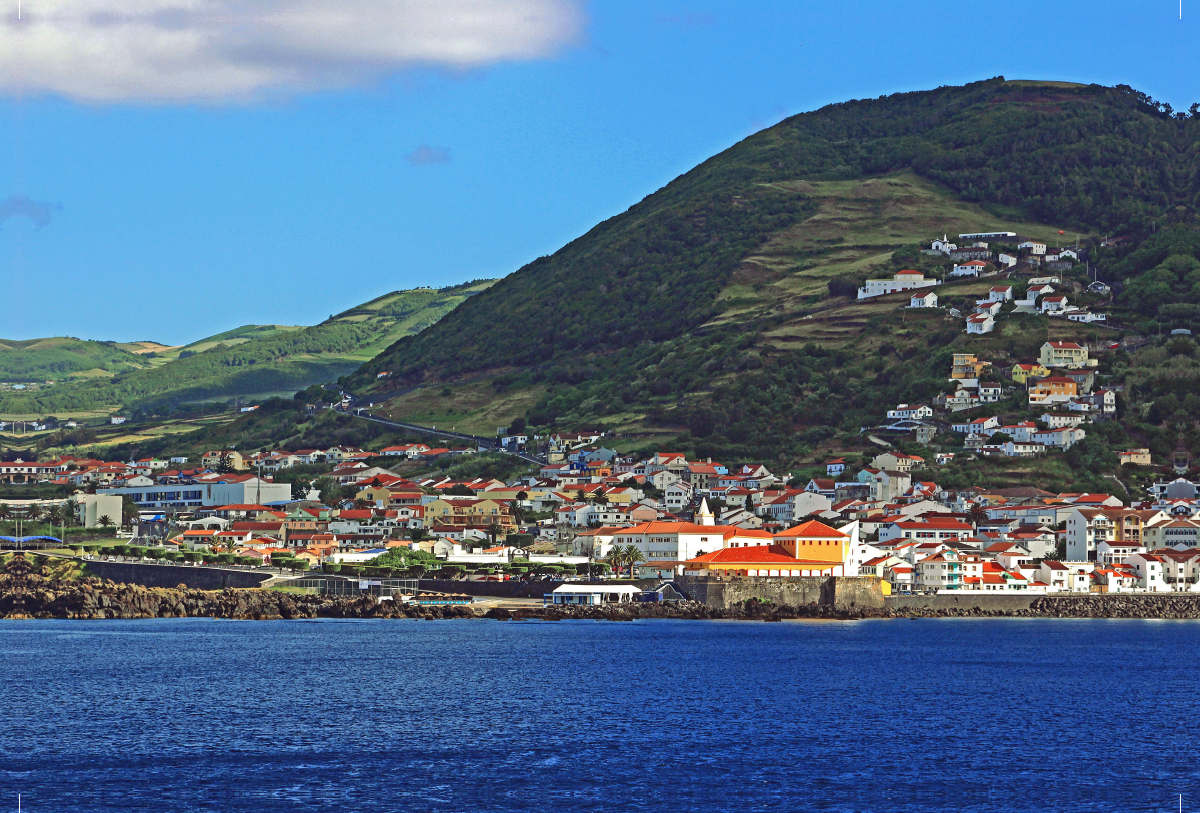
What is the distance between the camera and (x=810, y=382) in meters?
154

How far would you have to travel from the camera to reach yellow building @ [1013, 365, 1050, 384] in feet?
465

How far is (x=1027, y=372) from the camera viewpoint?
142875 millimetres

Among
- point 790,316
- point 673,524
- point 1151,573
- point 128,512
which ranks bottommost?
point 1151,573

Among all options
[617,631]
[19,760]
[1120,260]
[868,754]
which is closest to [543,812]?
[868,754]

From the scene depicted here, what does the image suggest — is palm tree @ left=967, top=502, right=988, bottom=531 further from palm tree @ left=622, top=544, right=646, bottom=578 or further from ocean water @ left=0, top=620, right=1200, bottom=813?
ocean water @ left=0, top=620, right=1200, bottom=813

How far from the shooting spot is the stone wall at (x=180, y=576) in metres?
89.1

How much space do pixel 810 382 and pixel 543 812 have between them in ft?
407

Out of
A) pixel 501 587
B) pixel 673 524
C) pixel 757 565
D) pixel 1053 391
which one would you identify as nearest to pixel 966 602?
pixel 757 565

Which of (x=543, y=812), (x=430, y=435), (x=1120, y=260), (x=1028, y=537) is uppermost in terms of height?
(x=1120, y=260)

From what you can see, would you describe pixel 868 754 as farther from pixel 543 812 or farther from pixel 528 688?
pixel 528 688

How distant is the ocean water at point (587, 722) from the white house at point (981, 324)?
8226 cm

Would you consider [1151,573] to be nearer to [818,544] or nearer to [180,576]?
[818,544]

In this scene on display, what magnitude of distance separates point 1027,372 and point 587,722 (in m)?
107

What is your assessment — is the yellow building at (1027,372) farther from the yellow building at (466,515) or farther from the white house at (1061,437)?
the yellow building at (466,515)
